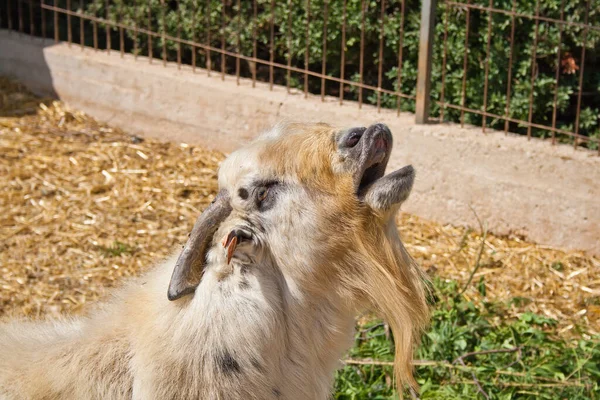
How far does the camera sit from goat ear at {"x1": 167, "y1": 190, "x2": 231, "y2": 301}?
125 inches

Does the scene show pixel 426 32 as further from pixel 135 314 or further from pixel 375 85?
pixel 135 314

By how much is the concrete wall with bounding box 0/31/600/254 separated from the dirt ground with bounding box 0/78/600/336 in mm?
143

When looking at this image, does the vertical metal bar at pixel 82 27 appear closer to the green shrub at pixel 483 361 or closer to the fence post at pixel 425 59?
the fence post at pixel 425 59

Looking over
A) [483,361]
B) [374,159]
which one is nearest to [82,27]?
[483,361]

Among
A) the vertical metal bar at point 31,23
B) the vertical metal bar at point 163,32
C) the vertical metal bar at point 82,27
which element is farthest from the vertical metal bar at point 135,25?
the vertical metal bar at point 31,23

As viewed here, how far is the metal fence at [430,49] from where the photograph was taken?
6648mm

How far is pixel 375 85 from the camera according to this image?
8.02 metres

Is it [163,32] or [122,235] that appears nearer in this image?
[122,235]

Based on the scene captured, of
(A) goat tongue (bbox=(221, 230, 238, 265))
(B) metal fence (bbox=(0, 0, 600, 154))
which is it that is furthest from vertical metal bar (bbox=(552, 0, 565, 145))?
(A) goat tongue (bbox=(221, 230, 238, 265))

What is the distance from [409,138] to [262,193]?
A: 360 centimetres

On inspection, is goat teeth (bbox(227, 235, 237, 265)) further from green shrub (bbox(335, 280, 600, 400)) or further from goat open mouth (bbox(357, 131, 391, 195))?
green shrub (bbox(335, 280, 600, 400))

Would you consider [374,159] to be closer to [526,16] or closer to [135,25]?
[526,16]

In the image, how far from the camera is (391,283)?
3.42 m

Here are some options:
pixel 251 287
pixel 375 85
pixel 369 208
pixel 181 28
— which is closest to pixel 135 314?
pixel 251 287
